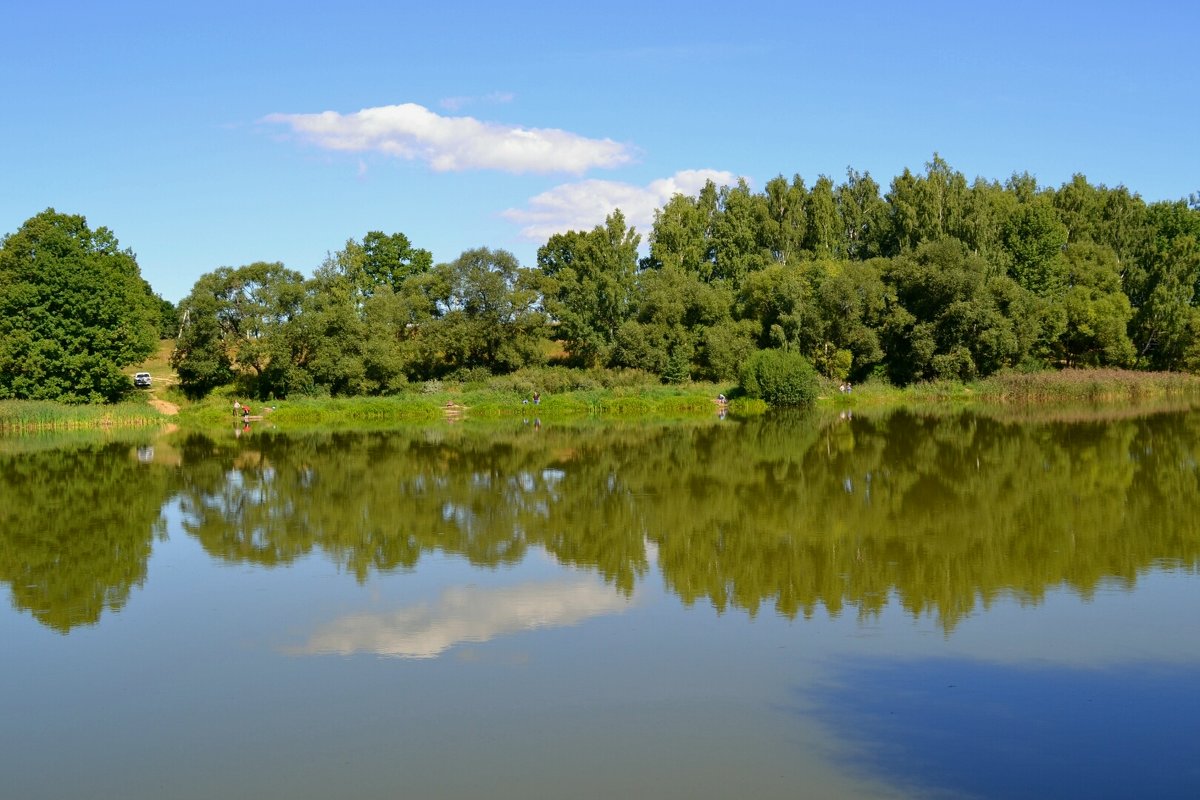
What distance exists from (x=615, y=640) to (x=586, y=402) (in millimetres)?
34358

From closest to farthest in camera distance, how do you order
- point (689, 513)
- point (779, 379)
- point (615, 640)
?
point (615, 640) → point (689, 513) → point (779, 379)

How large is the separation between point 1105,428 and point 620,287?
26272 millimetres

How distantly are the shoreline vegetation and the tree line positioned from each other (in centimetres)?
155

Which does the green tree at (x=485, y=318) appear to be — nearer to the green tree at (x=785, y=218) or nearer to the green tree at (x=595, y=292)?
the green tree at (x=595, y=292)

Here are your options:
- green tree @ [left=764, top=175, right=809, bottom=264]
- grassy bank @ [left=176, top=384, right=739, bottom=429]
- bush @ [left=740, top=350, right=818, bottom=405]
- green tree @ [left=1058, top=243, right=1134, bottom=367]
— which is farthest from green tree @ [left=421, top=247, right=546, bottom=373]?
green tree @ [left=1058, top=243, right=1134, bottom=367]

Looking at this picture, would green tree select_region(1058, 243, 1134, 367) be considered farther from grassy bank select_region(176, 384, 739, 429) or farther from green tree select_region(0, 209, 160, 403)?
green tree select_region(0, 209, 160, 403)

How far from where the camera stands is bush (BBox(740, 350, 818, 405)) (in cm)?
4269

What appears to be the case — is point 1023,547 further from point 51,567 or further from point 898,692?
point 51,567

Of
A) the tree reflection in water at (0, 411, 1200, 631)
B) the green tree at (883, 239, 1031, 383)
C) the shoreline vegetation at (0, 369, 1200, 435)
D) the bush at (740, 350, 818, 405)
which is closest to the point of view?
the tree reflection in water at (0, 411, 1200, 631)

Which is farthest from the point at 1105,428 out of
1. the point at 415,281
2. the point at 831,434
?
the point at 415,281

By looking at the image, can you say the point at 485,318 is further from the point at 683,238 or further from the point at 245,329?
the point at 683,238

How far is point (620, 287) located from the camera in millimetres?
50875

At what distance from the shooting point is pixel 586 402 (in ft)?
143

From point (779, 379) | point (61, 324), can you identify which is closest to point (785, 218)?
point (779, 379)
